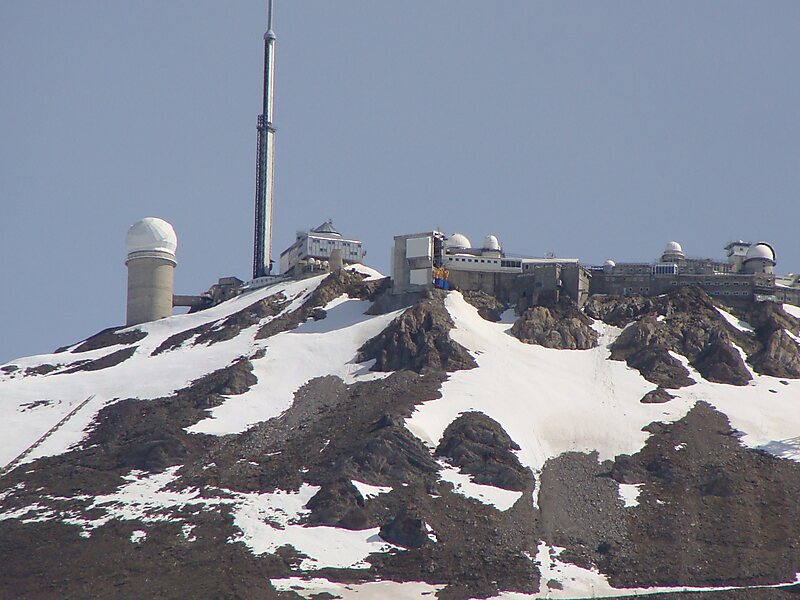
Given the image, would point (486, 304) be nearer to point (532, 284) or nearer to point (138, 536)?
point (532, 284)

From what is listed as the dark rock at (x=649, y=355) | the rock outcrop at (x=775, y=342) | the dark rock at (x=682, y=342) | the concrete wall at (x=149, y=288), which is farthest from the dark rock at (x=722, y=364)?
the concrete wall at (x=149, y=288)

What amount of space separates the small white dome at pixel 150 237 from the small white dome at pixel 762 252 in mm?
67569

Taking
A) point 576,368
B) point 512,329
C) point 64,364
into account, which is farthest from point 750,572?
point 64,364

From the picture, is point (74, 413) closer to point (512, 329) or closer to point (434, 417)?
point (434, 417)

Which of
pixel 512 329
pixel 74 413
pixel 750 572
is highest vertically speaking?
pixel 512 329

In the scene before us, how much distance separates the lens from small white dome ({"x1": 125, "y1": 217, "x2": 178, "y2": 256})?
17588 centimetres

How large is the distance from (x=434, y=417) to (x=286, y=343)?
81.0 feet

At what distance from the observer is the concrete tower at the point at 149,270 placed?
173000 millimetres

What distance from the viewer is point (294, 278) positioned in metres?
176

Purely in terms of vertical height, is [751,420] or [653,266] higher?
[653,266]

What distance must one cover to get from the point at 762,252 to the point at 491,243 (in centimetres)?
3086

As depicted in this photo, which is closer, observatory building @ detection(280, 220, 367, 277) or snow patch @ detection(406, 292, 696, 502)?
snow patch @ detection(406, 292, 696, 502)

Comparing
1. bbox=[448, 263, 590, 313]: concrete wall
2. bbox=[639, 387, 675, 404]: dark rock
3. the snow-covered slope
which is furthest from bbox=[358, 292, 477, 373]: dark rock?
bbox=[639, 387, 675, 404]: dark rock

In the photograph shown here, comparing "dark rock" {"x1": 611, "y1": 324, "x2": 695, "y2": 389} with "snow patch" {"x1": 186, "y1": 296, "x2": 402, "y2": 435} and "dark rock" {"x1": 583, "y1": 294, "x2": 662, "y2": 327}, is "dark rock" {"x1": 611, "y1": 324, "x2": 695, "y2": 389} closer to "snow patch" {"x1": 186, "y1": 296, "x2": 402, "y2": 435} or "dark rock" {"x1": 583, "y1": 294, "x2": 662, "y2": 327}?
"dark rock" {"x1": 583, "y1": 294, "x2": 662, "y2": 327}
